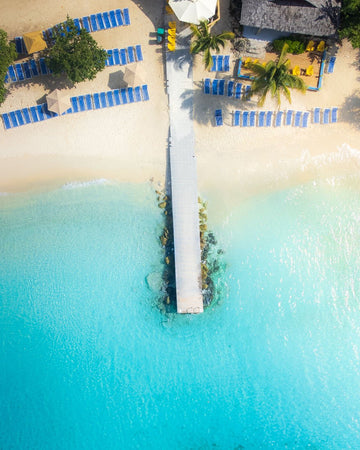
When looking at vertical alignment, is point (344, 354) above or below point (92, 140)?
below

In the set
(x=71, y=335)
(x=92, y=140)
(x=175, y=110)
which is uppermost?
(x=175, y=110)

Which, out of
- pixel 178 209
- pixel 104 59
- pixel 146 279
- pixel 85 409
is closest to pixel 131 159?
pixel 178 209

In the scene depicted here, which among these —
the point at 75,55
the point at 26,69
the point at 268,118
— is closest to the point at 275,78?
the point at 268,118

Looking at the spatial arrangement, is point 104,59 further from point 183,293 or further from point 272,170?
point 183,293

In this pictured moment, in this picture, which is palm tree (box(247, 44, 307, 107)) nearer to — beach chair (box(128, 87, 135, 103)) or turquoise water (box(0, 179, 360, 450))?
turquoise water (box(0, 179, 360, 450))

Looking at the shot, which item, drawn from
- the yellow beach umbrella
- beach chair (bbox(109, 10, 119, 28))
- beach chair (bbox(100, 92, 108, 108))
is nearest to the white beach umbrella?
beach chair (bbox(109, 10, 119, 28))

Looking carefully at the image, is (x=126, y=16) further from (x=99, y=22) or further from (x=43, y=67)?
(x=43, y=67)
